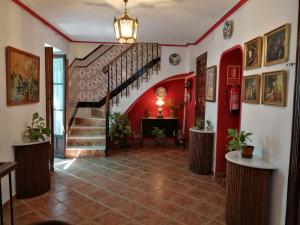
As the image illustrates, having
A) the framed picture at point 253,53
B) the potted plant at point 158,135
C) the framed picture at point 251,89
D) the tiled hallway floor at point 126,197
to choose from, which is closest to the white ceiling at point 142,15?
the framed picture at point 253,53

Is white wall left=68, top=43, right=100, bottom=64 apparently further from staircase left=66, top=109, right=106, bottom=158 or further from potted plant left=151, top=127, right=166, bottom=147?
potted plant left=151, top=127, right=166, bottom=147

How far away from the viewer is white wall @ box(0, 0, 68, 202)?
3066mm

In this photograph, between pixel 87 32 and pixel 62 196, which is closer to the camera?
pixel 62 196

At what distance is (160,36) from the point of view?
552 centimetres

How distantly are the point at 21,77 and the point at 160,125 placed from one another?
14.0ft

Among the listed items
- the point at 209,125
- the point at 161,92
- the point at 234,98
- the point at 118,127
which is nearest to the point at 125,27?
the point at 234,98

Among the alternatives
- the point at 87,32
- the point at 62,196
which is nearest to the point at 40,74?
the point at 87,32

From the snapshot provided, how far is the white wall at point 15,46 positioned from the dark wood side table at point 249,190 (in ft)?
9.52

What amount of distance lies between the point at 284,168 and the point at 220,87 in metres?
2.23

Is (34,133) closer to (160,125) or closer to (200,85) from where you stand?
(200,85)

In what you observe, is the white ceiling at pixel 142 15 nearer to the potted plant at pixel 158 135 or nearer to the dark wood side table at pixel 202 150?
the dark wood side table at pixel 202 150

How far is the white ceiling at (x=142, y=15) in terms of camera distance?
11.5 ft

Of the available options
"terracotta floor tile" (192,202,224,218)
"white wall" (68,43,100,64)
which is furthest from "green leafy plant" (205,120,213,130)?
"white wall" (68,43,100,64)

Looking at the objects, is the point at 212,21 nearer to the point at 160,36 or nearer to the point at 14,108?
the point at 160,36
